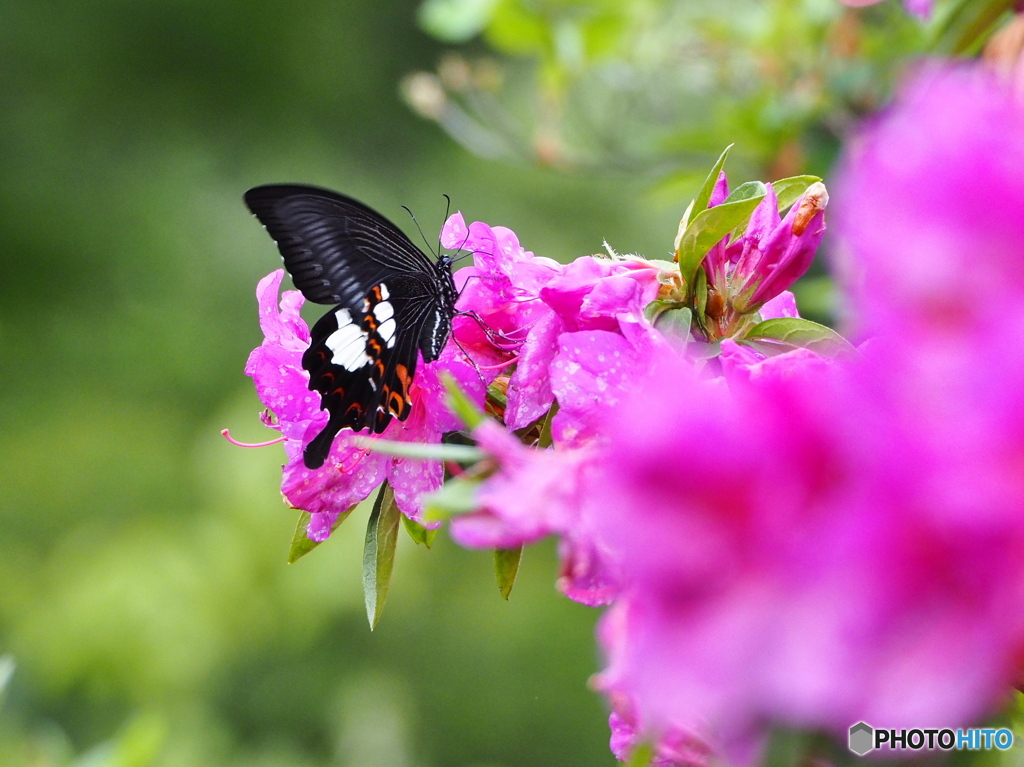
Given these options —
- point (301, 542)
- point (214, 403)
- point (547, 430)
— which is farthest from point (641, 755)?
point (214, 403)

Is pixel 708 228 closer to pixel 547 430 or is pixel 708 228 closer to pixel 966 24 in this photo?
pixel 547 430

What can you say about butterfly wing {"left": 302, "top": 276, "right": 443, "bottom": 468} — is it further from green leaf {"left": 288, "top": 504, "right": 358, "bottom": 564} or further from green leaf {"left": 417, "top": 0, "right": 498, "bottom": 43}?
green leaf {"left": 417, "top": 0, "right": 498, "bottom": 43}

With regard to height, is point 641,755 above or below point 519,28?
below

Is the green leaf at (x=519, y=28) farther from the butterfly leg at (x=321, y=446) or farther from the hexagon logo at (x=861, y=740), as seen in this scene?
the hexagon logo at (x=861, y=740)

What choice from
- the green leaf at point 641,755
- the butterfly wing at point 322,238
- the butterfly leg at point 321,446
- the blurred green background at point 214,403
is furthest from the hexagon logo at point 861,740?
the blurred green background at point 214,403

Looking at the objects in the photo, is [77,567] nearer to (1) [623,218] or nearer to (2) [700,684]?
(1) [623,218]

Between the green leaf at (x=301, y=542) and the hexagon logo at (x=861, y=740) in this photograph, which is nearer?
the hexagon logo at (x=861, y=740)
